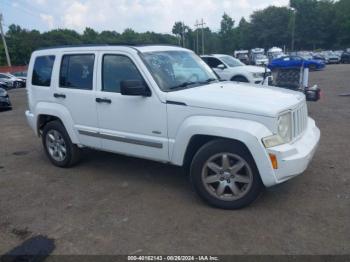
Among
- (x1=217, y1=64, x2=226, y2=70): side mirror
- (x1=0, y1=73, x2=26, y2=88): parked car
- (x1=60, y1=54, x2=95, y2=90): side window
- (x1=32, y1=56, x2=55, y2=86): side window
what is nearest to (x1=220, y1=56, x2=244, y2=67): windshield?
(x1=217, y1=64, x2=226, y2=70): side mirror

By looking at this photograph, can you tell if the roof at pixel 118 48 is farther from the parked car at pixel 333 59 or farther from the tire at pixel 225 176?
the parked car at pixel 333 59

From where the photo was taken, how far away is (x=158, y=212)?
419 centimetres

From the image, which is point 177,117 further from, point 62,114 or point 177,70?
point 62,114

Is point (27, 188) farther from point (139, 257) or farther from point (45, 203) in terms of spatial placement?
point (139, 257)

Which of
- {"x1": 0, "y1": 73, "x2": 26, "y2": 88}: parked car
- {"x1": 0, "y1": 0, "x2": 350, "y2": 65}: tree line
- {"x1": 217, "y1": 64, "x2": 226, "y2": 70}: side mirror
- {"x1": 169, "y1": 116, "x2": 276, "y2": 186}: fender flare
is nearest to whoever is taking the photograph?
{"x1": 169, "y1": 116, "x2": 276, "y2": 186}: fender flare

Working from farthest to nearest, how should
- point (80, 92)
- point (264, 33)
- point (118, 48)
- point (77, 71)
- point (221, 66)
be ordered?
1. point (264, 33)
2. point (221, 66)
3. point (77, 71)
4. point (80, 92)
5. point (118, 48)

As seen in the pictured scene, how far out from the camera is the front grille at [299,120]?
4180 mm

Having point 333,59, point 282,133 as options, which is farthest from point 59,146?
point 333,59

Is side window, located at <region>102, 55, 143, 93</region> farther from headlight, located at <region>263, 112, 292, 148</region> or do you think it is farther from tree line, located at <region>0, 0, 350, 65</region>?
tree line, located at <region>0, 0, 350, 65</region>

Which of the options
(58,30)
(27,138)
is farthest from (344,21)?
(27,138)

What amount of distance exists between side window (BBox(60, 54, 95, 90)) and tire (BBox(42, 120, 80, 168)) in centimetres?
75

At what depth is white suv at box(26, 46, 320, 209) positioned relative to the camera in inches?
153

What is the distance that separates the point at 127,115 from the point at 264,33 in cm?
9455

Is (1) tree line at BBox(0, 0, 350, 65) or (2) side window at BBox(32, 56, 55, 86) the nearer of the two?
(2) side window at BBox(32, 56, 55, 86)
